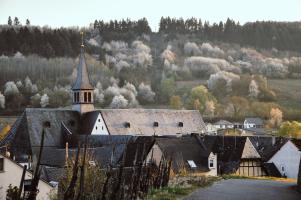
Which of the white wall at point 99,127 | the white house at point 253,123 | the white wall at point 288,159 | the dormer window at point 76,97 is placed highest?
the white house at point 253,123

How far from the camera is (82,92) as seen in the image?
8656cm

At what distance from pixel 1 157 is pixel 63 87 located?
512ft

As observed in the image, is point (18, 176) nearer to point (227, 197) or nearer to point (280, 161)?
point (227, 197)

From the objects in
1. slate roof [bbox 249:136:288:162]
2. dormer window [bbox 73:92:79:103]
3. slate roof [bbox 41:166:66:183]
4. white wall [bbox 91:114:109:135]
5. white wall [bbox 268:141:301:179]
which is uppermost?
dormer window [bbox 73:92:79:103]

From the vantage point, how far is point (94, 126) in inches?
3273

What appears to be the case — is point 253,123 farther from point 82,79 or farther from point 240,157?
point 240,157

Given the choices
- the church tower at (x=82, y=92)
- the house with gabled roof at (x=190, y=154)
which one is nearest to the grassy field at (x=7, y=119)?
the church tower at (x=82, y=92)

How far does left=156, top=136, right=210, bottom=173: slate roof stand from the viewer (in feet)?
215

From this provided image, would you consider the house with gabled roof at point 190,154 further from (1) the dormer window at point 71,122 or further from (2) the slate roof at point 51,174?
(1) the dormer window at point 71,122

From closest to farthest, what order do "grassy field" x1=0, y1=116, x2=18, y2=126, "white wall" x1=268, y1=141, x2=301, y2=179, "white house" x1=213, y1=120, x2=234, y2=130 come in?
1. "white wall" x1=268, y1=141, x2=301, y2=179
2. "grassy field" x1=0, y1=116, x2=18, y2=126
3. "white house" x1=213, y1=120, x2=234, y2=130

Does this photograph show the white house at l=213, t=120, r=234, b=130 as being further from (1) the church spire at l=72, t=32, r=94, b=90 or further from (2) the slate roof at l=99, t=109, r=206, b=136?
(1) the church spire at l=72, t=32, r=94, b=90

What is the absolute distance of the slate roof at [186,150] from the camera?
6556 centimetres

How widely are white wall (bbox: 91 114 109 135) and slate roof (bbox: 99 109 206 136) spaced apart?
53cm

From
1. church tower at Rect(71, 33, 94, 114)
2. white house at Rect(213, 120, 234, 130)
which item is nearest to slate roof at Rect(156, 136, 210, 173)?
church tower at Rect(71, 33, 94, 114)
